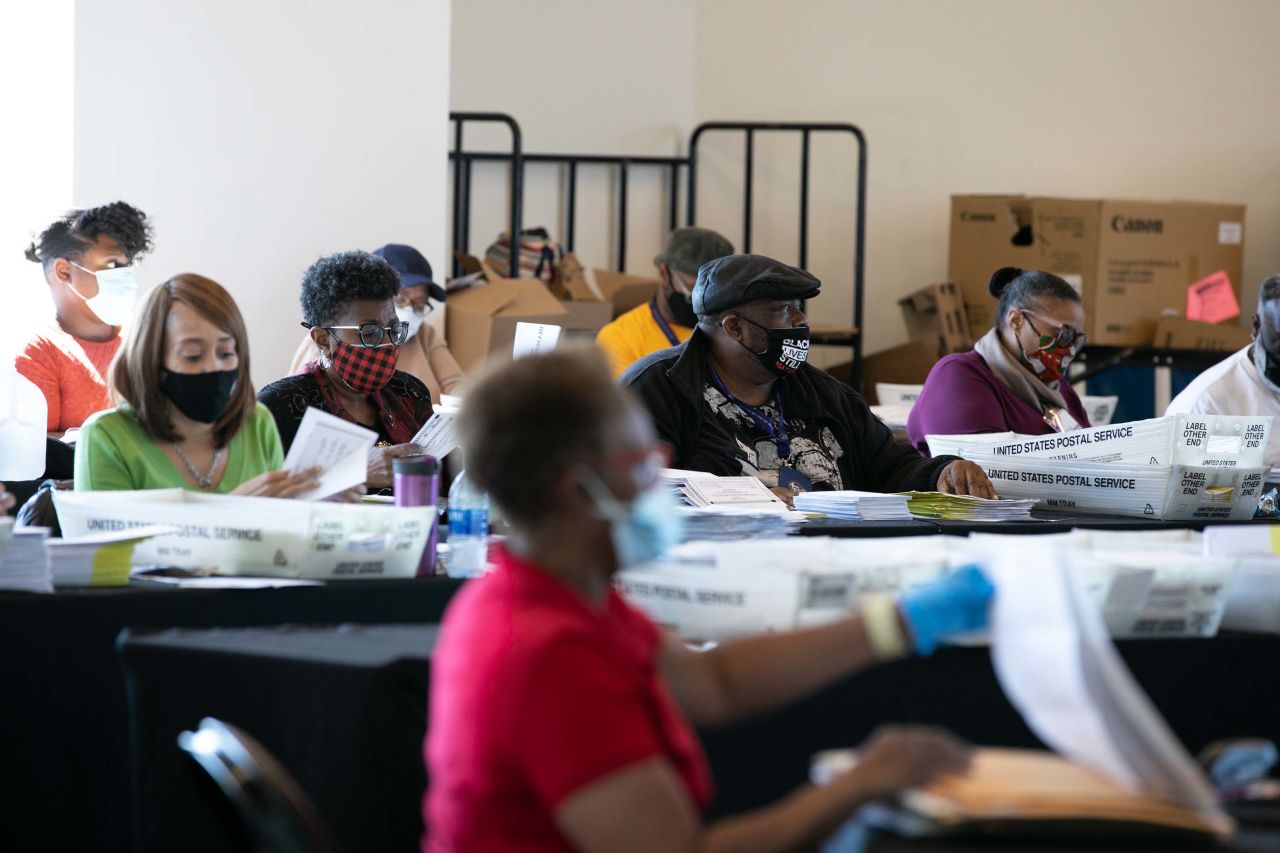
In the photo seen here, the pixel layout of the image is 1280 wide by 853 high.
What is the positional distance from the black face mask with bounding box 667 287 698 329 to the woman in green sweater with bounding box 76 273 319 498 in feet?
9.13

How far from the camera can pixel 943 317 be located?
6875mm

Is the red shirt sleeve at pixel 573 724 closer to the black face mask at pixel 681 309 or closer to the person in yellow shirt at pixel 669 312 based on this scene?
the person in yellow shirt at pixel 669 312

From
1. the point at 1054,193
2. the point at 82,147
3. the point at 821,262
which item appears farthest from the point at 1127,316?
the point at 82,147

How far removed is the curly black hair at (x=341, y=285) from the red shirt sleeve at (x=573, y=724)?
7.65ft

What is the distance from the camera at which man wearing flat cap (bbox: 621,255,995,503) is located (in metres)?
3.53

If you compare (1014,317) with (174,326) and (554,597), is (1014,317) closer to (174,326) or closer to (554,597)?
(174,326)

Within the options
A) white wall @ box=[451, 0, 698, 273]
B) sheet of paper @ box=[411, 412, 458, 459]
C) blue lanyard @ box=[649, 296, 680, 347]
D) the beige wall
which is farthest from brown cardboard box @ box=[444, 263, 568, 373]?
sheet of paper @ box=[411, 412, 458, 459]

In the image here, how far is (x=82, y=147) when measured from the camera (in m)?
4.79

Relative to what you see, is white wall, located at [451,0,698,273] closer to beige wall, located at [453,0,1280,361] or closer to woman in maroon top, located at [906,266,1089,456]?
beige wall, located at [453,0,1280,361]

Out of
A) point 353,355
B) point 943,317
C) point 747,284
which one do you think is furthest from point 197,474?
point 943,317

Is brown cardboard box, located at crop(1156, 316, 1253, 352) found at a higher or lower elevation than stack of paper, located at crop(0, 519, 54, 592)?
higher

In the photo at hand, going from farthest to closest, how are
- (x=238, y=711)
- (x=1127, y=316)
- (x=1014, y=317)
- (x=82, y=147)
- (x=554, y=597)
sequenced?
(x=1127, y=316) < (x=82, y=147) < (x=1014, y=317) < (x=238, y=711) < (x=554, y=597)

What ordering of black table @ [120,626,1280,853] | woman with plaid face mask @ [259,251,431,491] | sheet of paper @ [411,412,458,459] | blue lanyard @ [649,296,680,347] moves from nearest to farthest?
1. black table @ [120,626,1280,853]
2. sheet of paper @ [411,412,458,459]
3. woman with plaid face mask @ [259,251,431,491]
4. blue lanyard @ [649,296,680,347]

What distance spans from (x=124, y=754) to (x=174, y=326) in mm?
877
